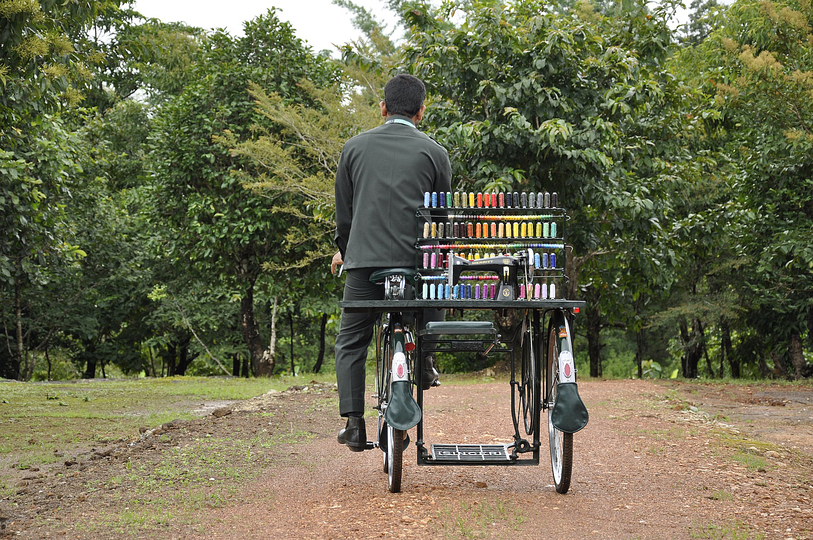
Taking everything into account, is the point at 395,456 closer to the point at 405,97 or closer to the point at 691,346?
the point at 405,97

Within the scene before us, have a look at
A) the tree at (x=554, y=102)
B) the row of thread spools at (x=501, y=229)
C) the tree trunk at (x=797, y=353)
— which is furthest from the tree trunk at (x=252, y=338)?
the row of thread spools at (x=501, y=229)

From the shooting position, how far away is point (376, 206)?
430 centimetres

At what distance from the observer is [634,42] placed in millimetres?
13367

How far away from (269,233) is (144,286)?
8.27m

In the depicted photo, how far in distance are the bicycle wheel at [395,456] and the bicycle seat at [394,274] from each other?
2.54ft

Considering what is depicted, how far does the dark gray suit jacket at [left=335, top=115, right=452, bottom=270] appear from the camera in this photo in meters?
4.28

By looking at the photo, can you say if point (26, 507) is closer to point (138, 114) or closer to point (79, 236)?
point (79, 236)

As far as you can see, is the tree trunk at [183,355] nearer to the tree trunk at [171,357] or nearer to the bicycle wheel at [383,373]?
the tree trunk at [171,357]

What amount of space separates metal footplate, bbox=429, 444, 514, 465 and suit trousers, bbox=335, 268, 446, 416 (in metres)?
0.50

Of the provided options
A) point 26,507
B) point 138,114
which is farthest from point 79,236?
point 26,507

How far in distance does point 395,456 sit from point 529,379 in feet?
3.19

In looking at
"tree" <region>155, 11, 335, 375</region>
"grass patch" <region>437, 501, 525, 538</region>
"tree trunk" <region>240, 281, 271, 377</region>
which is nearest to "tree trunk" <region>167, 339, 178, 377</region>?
"tree trunk" <region>240, 281, 271, 377</region>

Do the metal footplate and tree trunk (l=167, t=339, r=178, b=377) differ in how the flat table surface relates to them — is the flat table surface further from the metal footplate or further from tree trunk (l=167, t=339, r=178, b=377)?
tree trunk (l=167, t=339, r=178, b=377)

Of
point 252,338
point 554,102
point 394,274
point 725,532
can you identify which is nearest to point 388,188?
point 394,274
